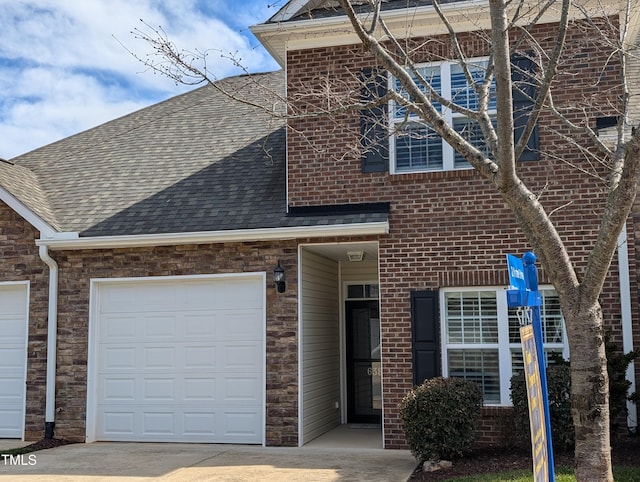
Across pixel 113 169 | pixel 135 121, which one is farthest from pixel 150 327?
pixel 135 121

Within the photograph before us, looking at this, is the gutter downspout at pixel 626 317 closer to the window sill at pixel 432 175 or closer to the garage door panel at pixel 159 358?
the window sill at pixel 432 175

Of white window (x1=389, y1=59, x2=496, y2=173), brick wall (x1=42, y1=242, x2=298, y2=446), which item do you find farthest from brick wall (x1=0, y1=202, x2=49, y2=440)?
white window (x1=389, y1=59, x2=496, y2=173)

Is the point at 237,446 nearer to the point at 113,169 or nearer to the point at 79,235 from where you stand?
the point at 79,235

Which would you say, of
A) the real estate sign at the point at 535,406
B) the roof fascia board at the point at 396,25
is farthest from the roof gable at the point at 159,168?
the real estate sign at the point at 535,406

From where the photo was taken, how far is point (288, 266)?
10820 mm

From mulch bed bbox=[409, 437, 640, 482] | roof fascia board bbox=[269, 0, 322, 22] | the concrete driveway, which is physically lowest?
the concrete driveway

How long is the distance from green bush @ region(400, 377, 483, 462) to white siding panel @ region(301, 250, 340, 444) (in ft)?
7.73

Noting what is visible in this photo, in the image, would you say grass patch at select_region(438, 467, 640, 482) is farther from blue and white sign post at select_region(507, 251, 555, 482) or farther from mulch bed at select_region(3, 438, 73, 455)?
mulch bed at select_region(3, 438, 73, 455)

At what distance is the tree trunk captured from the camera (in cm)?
584

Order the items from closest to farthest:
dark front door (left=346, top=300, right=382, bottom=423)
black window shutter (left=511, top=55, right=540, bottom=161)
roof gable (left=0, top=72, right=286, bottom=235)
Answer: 1. black window shutter (left=511, top=55, right=540, bottom=161)
2. roof gable (left=0, top=72, right=286, bottom=235)
3. dark front door (left=346, top=300, right=382, bottom=423)

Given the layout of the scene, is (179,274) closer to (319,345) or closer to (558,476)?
(319,345)

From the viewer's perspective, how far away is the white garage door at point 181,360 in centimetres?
1103

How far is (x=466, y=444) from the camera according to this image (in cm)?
877

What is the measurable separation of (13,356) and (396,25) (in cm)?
790
